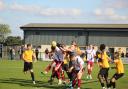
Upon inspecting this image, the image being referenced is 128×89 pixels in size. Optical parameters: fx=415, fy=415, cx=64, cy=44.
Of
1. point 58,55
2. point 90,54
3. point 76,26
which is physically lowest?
point 90,54

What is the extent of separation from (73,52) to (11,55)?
4217 cm

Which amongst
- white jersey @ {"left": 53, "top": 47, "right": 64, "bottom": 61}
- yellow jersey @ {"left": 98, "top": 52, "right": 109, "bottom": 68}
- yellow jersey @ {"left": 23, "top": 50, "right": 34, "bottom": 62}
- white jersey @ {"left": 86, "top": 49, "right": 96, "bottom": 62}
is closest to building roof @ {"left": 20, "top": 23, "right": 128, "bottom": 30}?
white jersey @ {"left": 86, "top": 49, "right": 96, "bottom": 62}

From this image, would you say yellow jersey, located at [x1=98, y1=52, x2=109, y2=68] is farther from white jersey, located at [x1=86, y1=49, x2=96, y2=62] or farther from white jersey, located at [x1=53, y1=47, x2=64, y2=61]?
white jersey, located at [x1=86, y1=49, x2=96, y2=62]

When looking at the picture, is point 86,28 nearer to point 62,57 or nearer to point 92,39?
point 92,39

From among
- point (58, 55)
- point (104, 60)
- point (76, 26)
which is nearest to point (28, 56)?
point (58, 55)

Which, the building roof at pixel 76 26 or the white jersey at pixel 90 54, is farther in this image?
the building roof at pixel 76 26

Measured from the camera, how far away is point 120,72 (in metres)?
17.7

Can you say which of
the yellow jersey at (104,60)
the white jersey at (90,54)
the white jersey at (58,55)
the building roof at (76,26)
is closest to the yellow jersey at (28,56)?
the white jersey at (58,55)

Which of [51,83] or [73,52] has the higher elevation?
[73,52]

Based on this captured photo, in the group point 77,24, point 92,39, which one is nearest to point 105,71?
point 92,39

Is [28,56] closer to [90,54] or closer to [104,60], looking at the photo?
[104,60]

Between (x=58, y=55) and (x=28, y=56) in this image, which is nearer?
(x=58, y=55)

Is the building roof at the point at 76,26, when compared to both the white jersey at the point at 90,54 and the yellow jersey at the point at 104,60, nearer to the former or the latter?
the white jersey at the point at 90,54

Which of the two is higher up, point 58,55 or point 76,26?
point 58,55
